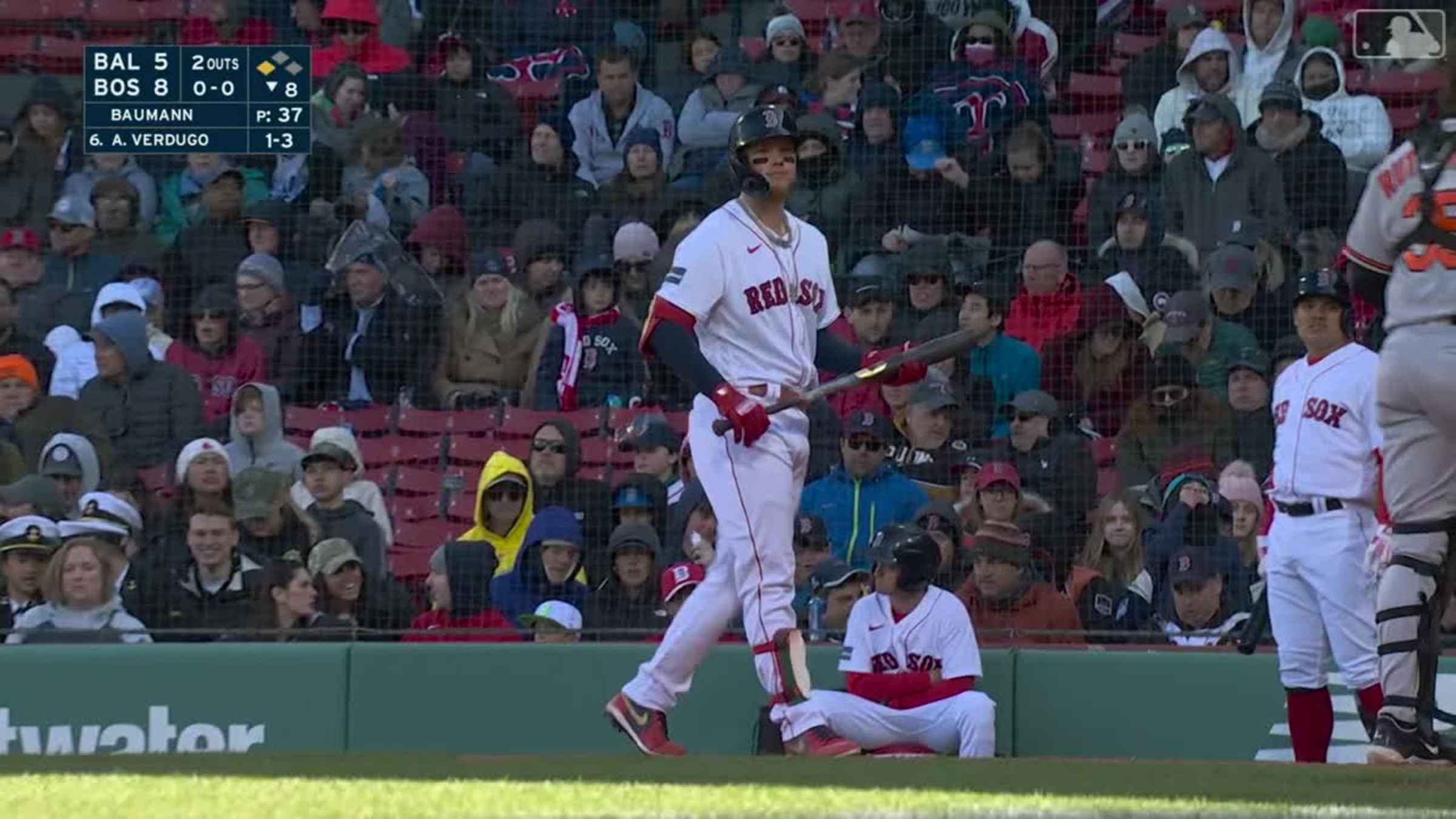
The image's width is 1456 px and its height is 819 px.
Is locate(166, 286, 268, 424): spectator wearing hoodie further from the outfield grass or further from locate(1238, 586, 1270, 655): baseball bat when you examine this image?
locate(1238, 586, 1270, 655): baseball bat

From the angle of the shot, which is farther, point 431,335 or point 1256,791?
point 431,335

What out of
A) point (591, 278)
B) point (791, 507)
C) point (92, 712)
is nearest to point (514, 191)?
point (591, 278)

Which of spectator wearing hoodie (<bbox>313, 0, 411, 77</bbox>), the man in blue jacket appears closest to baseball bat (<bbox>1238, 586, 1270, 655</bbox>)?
the man in blue jacket

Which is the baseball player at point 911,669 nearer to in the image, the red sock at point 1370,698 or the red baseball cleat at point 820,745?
the red sock at point 1370,698

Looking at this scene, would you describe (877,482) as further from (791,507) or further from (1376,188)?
(1376,188)

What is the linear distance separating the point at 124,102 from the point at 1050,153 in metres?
3.85

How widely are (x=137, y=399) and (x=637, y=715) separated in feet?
13.2

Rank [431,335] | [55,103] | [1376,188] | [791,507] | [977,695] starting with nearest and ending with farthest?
[1376,188] → [791,507] → [977,695] → [431,335] → [55,103]

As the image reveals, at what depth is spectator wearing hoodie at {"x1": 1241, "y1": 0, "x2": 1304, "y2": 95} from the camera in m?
11.5

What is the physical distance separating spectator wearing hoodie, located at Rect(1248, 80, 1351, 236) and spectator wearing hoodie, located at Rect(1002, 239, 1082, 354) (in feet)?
3.12

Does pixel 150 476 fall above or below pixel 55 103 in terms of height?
below

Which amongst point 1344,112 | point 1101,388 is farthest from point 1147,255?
point 1344,112

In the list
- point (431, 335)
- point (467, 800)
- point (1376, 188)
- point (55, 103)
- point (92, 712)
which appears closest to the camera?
point (467, 800)

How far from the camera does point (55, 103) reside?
11.8 metres
